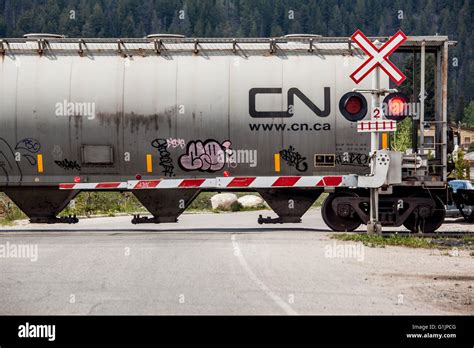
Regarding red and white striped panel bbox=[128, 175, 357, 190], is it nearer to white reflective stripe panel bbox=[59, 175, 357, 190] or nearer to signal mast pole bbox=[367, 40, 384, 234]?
white reflective stripe panel bbox=[59, 175, 357, 190]

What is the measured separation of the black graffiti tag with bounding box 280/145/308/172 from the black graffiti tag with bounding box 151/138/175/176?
2645 millimetres

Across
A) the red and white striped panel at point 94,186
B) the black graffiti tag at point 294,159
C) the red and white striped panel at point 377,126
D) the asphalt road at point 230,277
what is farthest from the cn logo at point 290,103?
the asphalt road at point 230,277

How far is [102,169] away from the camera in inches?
813

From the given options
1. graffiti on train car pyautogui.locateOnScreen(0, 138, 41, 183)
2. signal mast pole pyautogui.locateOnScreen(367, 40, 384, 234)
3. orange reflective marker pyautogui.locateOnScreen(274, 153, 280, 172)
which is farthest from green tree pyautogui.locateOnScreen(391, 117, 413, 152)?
graffiti on train car pyautogui.locateOnScreen(0, 138, 41, 183)

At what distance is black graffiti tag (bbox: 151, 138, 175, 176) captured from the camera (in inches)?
808

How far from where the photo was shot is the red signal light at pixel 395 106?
19.9m

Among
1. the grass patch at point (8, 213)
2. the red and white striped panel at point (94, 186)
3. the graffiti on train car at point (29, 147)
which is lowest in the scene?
the grass patch at point (8, 213)

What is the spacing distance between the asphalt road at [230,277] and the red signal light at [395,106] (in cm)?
401

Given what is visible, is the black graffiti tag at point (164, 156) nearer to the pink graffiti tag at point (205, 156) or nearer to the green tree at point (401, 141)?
the pink graffiti tag at point (205, 156)

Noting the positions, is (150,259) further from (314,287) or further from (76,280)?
(314,287)

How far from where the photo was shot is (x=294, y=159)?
2048 centimetres

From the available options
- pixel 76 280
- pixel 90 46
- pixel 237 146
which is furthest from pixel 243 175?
pixel 76 280

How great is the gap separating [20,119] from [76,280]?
991 cm
